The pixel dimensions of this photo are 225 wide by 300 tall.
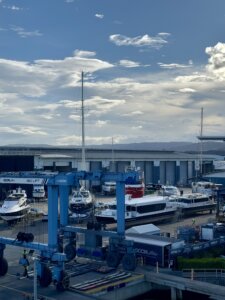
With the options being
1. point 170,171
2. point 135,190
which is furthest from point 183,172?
point 135,190

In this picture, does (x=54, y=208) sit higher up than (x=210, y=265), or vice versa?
(x=54, y=208)

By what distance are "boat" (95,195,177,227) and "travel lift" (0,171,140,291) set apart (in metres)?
12.4

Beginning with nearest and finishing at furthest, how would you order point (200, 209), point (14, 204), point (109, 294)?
point (109, 294) → point (14, 204) → point (200, 209)

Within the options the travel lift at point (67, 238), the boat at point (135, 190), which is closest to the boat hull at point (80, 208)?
the boat at point (135, 190)

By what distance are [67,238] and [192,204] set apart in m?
21.5

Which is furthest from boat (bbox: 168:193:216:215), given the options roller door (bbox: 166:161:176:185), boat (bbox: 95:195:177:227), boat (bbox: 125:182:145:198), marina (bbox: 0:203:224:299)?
roller door (bbox: 166:161:176:185)

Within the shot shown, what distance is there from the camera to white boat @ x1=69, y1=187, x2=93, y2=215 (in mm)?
50125

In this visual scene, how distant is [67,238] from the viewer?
30.9m

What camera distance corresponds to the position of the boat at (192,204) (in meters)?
48.2

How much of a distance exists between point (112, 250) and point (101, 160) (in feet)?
159

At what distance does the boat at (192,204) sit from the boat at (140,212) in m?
2.07

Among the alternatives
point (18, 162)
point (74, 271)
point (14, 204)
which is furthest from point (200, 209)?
point (18, 162)

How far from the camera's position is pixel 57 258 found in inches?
952

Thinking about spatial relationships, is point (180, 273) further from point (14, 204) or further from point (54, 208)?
point (14, 204)
